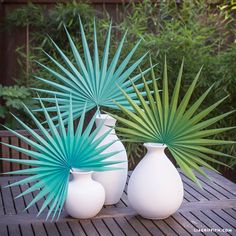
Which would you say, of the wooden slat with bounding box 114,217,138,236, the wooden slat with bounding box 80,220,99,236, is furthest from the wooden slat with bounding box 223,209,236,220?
the wooden slat with bounding box 80,220,99,236

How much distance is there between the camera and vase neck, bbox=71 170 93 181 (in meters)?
1.82

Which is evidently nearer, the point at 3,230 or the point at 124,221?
the point at 3,230

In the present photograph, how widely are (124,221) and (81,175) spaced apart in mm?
219

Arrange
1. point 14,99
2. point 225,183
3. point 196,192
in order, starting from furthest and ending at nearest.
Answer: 1. point 14,99
2. point 225,183
3. point 196,192

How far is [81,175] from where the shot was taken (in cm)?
182

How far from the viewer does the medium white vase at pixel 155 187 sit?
6.02 feet

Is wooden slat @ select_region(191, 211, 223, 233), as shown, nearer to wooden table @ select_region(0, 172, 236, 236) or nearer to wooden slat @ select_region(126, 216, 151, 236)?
wooden table @ select_region(0, 172, 236, 236)

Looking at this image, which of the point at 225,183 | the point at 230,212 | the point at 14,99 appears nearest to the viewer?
the point at 230,212

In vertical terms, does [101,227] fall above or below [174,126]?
below

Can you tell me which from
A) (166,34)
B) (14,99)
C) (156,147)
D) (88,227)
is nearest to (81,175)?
(88,227)

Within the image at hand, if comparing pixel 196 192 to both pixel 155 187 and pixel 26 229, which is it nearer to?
pixel 155 187

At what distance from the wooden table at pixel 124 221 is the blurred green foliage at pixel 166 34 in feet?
6.00

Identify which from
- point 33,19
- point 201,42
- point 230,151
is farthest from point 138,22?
point 230,151

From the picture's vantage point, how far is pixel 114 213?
6.31 ft
